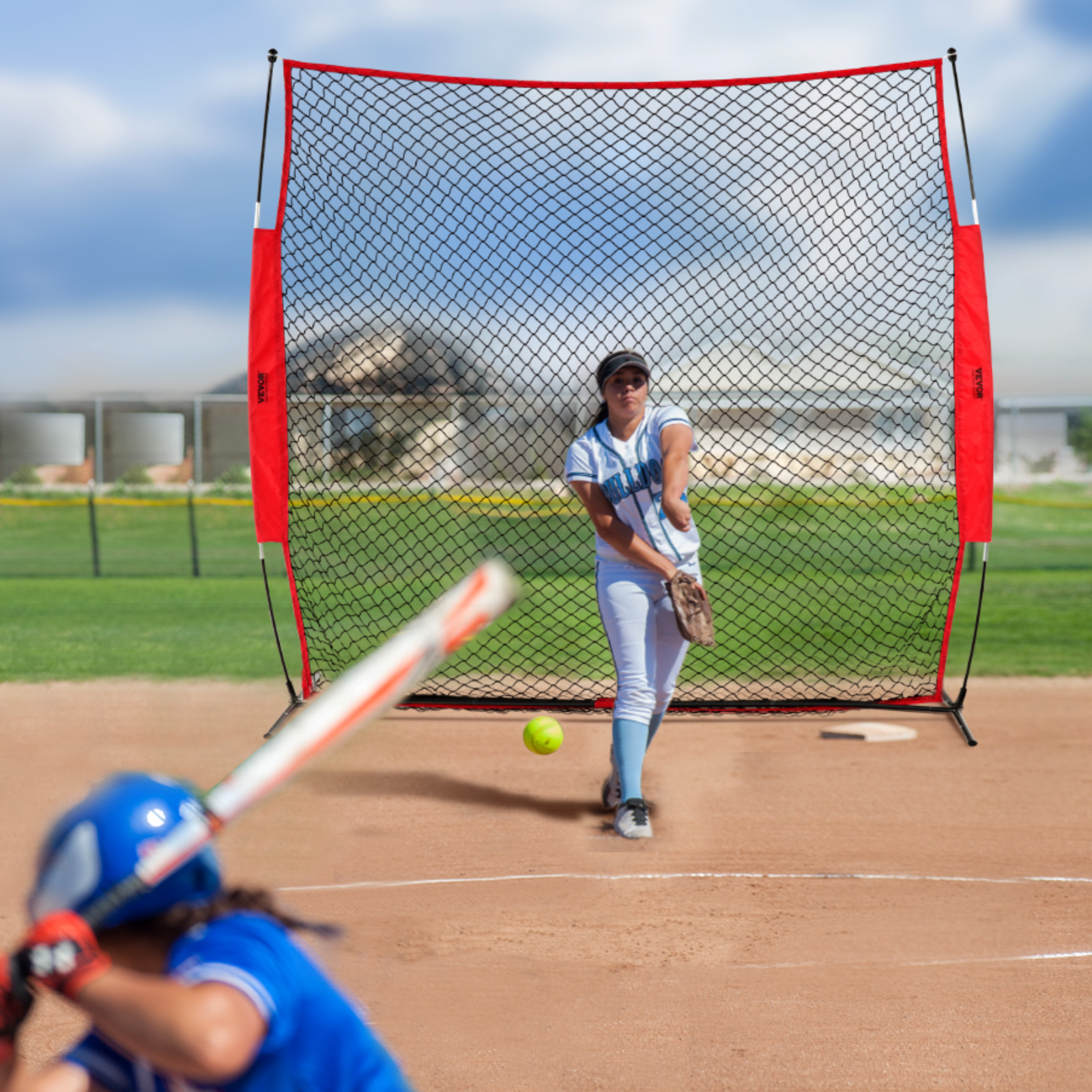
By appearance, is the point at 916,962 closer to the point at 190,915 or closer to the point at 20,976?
the point at 190,915

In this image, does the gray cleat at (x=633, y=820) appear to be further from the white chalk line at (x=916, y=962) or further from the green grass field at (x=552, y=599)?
the green grass field at (x=552, y=599)

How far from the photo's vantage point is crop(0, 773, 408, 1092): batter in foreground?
150 cm

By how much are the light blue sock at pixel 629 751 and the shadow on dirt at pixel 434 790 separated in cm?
43

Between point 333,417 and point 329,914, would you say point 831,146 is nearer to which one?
point 333,417

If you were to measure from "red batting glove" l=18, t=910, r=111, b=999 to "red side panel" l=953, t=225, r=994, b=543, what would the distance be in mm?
5810

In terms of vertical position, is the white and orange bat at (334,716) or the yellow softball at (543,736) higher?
the white and orange bat at (334,716)

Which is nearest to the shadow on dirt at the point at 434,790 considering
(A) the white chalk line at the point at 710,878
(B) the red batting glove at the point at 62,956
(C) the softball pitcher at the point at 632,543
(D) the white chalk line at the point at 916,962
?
(C) the softball pitcher at the point at 632,543

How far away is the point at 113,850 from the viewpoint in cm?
156

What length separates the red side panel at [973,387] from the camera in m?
6.48

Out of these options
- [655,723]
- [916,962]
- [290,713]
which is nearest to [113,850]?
[916,962]

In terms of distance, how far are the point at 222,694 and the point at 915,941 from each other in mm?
5889

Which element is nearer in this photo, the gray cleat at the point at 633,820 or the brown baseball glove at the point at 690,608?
the brown baseball glove at the point at 690,608

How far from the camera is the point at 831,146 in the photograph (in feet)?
23.8

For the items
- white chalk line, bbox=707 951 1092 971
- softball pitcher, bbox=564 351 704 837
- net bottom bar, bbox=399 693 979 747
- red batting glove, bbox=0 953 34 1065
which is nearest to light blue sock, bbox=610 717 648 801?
softball pitcher, bbox=564 351 704 837
